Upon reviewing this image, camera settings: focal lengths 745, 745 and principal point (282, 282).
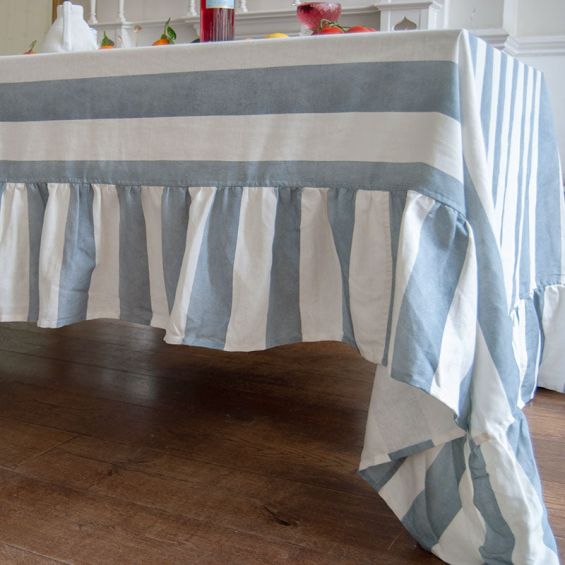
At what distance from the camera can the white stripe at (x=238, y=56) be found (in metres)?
0.87

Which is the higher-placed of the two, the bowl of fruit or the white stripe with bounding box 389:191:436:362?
the bowl of fruit

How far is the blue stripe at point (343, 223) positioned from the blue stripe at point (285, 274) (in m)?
0.05

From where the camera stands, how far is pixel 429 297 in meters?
0.83

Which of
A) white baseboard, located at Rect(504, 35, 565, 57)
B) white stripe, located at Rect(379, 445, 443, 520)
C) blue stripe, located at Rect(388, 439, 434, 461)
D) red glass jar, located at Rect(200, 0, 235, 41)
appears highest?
white baseboard, located at Rect(504, 35, 565, 57)

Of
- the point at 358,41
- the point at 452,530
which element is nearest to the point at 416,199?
the point at 358,41

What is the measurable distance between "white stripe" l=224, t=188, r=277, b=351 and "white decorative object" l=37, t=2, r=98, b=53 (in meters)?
0.54

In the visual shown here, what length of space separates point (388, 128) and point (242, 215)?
221mm

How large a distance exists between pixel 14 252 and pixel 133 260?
20 centimetres

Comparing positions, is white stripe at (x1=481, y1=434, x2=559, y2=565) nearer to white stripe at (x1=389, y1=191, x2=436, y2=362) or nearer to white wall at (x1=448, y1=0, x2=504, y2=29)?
white stripe at (x1=389, y1=191, x2=436, y2=362)

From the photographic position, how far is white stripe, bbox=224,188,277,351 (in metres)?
0.97

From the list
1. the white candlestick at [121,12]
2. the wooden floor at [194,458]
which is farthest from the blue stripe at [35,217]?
the white candlestick at [121,12]

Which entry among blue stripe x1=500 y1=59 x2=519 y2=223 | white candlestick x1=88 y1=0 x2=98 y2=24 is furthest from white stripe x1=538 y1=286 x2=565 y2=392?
white candlestick x1=88 y1=0 x2=98 y2=24

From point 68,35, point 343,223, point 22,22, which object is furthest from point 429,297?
point 22,22

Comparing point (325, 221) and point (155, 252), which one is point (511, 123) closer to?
point (325, 221)
